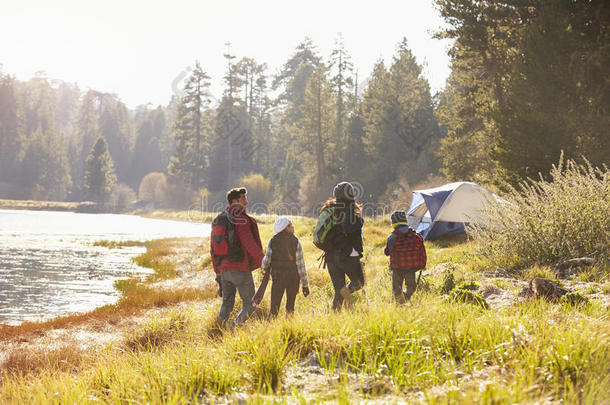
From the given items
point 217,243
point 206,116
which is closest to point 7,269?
point 217,243

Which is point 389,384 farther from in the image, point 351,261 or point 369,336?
point 351,261

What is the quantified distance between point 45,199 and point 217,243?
89321 mm

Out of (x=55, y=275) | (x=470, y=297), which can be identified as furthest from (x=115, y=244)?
(x=470, y=297)

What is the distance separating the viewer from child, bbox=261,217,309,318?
255 inches

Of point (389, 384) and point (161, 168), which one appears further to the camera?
point (161, 168)

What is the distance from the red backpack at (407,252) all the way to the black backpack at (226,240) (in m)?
2.27

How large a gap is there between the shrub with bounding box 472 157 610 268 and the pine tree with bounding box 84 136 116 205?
7788 centimetres

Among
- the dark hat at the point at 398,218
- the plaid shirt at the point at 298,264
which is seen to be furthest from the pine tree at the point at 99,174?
the dark hat at the point at 398,218

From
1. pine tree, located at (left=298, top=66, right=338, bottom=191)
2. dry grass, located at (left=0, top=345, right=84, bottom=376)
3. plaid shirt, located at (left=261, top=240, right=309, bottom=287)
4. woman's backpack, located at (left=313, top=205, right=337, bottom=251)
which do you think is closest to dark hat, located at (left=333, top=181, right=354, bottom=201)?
woman's backpack, located at (left=313, top=205, right=337, bottom=251)

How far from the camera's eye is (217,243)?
623 centimetres

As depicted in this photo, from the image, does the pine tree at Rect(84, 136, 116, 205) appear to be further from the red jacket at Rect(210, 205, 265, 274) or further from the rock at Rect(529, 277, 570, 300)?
the rock at Rect(529, 277, 570, 300)

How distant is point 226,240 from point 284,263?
3.01 ft

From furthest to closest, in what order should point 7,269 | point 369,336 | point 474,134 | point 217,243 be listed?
point 474,134 < point 7,269 < point 217,243 < point 369,336

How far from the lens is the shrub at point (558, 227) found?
795 centimetres
